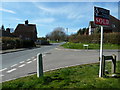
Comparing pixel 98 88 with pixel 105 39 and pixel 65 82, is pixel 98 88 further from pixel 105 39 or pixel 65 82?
pixel 105 39

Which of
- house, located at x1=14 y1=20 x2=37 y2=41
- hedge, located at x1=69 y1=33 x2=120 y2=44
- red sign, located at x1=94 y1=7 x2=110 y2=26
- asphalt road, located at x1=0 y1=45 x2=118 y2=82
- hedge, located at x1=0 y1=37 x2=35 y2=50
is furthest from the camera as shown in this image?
house, located at x1=14 y1=20 x2=37 y2=41

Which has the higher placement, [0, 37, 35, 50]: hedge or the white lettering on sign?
the white lettering on sign

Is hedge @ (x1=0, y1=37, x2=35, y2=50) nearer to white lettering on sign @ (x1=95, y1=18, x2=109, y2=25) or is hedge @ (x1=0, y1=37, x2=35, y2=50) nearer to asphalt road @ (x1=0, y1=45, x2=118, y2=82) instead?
asphalt road @ (x1=0, y1=45, x2=118, y2=82)

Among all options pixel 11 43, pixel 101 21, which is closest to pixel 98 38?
pixel 11 43

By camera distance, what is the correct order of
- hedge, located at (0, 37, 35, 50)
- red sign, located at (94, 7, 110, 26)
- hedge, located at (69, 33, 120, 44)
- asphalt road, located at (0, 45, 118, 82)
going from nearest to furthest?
1. red sign, located at (94, 7, 110, 26)
2. asphalt road, located at (0, 45, 118, 82)
3. hedge, located at (0, 37, 35, 50)
4. hedge, located at (69, 33, 120, 44)

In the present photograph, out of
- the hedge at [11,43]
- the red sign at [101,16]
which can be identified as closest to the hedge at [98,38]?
the hedge at [11,43]

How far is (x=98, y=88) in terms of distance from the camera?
404 cm

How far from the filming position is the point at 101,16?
211 inches

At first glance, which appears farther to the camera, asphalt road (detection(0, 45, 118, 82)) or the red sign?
asphalt road (detection(0, 45, 118, 82))

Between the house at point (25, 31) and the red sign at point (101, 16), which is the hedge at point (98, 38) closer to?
the red sign at point (101, 16)

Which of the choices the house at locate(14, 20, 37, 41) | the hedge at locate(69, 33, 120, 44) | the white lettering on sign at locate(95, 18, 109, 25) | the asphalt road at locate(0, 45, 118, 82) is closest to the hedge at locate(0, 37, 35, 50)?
the asphalt road at locate(0, 45, 118, 82)

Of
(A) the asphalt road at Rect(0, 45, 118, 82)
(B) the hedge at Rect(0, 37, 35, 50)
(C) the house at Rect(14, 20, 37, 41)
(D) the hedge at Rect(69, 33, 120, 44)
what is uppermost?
(C) the house at Rect(14, 20, 37, 41)

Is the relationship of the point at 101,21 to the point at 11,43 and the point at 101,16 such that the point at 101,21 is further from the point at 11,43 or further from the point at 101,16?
the point at 11,43

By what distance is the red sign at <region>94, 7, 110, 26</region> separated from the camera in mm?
5195
